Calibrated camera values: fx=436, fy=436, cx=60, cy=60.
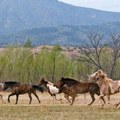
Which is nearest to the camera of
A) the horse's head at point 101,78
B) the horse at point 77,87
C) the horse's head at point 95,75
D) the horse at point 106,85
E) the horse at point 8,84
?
the horse at point 106,85

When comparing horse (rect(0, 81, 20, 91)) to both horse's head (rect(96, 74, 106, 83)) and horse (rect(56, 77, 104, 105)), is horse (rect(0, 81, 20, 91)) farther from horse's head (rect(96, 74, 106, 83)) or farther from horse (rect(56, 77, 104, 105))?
horse's head (rect(96, 74, 106, 83))

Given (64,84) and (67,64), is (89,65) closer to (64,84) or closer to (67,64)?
(67,64)

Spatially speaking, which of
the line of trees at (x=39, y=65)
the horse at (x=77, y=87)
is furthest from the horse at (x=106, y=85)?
the line of trees at (x=39, y=65)

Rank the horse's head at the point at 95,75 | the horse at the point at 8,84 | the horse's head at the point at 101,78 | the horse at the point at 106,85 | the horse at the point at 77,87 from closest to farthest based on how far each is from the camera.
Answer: the horse at the point at 106,85 → the horse's head at the point at 101,78 → the horse's head at the point at 95,75 → the horse at the point at 77,87 → the horse at the point at 8,84

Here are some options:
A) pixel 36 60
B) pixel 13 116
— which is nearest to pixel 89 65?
pixel 36 60

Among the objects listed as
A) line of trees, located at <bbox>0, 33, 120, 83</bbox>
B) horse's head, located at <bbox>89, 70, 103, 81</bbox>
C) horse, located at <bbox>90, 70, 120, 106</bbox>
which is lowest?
line of trees, located at <bbox>0, 33, 120, 83</bbox>

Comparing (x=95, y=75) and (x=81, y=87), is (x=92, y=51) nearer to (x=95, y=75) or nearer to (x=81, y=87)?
(x=81, y=87)

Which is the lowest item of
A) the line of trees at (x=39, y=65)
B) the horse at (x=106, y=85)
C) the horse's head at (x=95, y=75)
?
the line of trees at (x=39, y=65)

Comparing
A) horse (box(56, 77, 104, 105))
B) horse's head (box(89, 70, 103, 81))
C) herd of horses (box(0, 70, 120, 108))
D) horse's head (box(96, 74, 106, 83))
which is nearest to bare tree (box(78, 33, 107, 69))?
herd of horses (box(0, 70, 120, 108))

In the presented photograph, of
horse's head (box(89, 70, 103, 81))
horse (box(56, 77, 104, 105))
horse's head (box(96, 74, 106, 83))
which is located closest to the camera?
horse's head (box(96, 74, 106, 83))

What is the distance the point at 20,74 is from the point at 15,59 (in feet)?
8.98

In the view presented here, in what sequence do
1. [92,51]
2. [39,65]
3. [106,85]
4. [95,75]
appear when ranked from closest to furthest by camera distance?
1. [106,85]
2. [95,75]
3. [92,51]
4. [39,65]

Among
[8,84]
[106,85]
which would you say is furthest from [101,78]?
[8,84]

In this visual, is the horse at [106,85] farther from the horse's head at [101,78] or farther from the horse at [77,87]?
the horse at [77,87]
